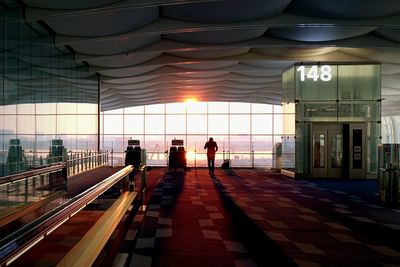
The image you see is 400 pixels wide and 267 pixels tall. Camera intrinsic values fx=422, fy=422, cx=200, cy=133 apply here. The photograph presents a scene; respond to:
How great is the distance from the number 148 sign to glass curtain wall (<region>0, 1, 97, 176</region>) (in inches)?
386

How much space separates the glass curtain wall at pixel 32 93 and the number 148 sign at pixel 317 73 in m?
9.80

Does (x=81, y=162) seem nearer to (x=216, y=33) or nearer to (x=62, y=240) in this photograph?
(x=216, y=33)

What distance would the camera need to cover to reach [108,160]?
2791 centimetres

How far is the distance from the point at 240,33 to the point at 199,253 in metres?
11.0

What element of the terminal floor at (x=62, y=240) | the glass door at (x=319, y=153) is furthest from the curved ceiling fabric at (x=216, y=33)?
the terminal floor at (x=62, y=240)

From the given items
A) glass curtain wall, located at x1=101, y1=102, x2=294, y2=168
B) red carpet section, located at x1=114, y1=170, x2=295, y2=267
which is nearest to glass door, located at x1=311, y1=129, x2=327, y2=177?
red carpet section, located at x1=114, y1=170, x2=295, y2=267

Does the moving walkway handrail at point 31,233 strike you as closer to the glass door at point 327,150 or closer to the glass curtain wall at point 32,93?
the glass curtain wall at point 32,93

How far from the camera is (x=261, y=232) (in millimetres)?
6527

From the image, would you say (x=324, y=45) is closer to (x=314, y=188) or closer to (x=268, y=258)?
(x=314, y=188)

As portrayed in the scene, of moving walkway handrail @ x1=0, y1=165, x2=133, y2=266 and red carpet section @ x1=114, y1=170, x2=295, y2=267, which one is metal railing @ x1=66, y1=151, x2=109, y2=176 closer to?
red carpet section @ x1=114, y1=170, x2=295, y2=267

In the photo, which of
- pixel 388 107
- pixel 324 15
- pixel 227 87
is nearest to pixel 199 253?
pixel 324 15

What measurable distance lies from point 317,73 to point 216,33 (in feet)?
17.3

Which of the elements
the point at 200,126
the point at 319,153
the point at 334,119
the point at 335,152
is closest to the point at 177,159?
the point at 319,153

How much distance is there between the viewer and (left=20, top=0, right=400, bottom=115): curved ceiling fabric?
11953 millimetres
